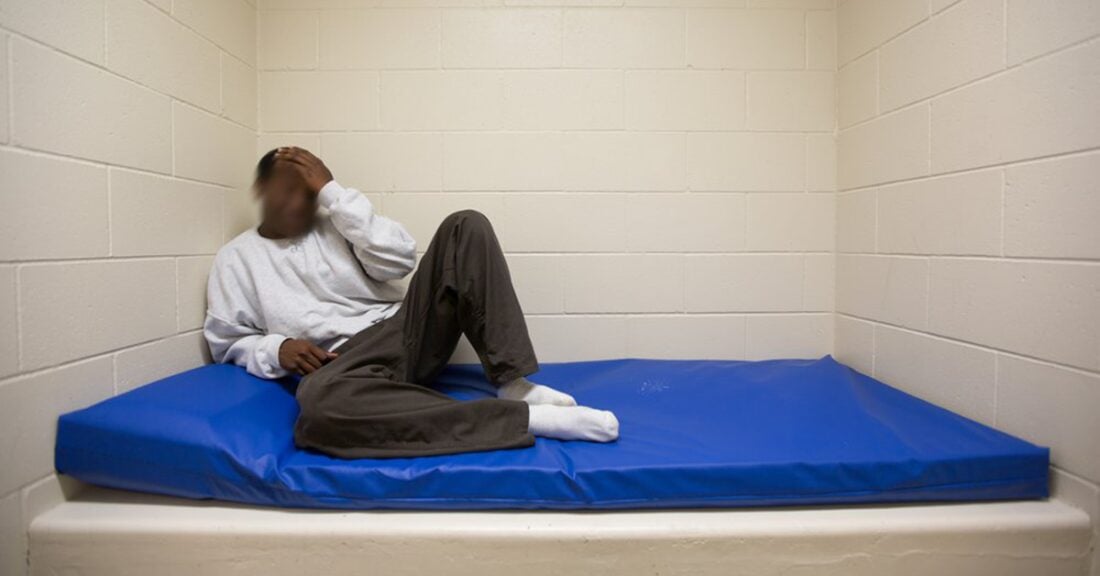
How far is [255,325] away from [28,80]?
791 mm

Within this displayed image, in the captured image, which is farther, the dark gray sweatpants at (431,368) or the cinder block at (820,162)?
the cinder block at (820,162)

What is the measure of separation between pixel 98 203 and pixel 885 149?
7.79 feet

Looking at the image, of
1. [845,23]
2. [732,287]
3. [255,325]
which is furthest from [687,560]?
[845,23]

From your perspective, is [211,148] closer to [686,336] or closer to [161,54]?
[161,54]

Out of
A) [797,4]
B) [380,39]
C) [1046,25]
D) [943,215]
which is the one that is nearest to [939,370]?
[943,215]

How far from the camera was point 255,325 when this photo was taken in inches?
65.6

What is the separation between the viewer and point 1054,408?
4.09ft

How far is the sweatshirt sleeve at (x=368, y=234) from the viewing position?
1.64 m

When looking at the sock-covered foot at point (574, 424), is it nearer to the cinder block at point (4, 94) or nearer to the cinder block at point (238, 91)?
the cinder block at point (4, 94)

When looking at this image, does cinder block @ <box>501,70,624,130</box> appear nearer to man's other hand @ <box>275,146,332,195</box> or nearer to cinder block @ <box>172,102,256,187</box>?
man's other hand @ <box>275,146,332,195</box>

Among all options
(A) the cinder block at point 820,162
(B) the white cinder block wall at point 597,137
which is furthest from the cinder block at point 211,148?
(A) the cinder block at point 820,162

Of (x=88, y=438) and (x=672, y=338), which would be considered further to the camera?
(x=672, y=338)

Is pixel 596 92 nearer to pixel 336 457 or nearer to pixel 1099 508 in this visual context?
pixel 336 457

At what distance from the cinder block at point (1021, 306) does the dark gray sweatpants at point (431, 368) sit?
48.4 inches
